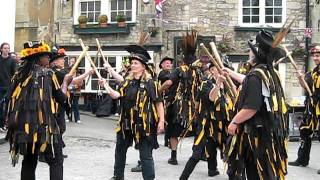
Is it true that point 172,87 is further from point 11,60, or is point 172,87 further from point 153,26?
point 153,26

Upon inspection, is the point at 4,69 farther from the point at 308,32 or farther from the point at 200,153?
the point at 308,32

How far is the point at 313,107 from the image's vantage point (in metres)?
8.51

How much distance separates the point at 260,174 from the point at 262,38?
4.44 feet

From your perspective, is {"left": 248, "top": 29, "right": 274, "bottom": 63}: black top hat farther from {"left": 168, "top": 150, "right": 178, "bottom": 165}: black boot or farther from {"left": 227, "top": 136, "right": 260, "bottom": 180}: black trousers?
{"left": 168, "top": 150, "right": 178, "bottom": 165}: black boot

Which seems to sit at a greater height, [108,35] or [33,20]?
[33,20]

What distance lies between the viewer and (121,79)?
22.8 ft

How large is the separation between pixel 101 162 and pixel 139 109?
234cm

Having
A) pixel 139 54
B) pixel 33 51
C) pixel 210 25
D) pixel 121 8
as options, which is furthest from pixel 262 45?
pixel 121 8

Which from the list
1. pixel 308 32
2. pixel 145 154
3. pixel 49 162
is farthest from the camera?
pixel 308 32

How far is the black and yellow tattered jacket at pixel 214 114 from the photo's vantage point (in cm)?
696

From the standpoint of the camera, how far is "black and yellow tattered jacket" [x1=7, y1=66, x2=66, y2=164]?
→ 554 centimetres

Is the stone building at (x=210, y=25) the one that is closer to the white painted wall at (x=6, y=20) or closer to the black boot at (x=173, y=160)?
the white painted wall at (x=6, y=20)

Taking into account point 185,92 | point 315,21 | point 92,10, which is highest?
point 92,10

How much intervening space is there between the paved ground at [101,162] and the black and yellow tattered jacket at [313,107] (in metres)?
0.69
